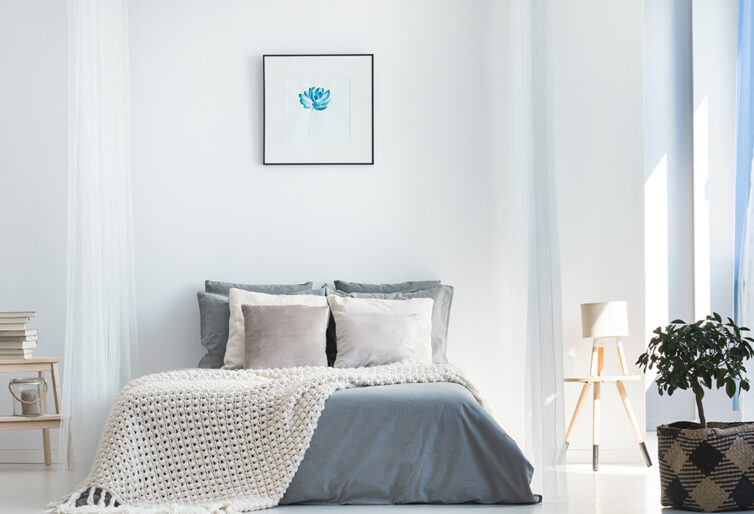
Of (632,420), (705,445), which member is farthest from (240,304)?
(705,445)

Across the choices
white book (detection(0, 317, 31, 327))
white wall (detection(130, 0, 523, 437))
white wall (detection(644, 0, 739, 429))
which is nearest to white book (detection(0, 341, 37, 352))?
white book (detection(0, 317, 31, 327))

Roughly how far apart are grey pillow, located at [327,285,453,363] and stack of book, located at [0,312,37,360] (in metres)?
1.64

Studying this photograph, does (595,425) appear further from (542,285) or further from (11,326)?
(11,326)

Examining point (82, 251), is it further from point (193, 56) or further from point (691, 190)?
point (691, 190)

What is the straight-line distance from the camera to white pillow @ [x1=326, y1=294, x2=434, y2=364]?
4.42 metres

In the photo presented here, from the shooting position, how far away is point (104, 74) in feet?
13.6

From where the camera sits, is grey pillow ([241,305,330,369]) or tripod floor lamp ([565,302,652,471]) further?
tripod floor lamp ([565,302,652,471])

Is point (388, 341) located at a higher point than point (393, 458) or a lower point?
higher

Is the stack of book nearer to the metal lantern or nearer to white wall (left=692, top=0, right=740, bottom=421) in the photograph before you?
the metal lantern

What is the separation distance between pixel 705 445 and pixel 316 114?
2.81 metres

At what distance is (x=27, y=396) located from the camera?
14.7ft

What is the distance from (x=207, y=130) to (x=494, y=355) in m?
2.13

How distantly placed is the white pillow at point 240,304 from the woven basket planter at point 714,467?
6.56 feet

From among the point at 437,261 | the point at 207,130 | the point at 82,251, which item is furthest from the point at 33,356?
the point at 437,261
